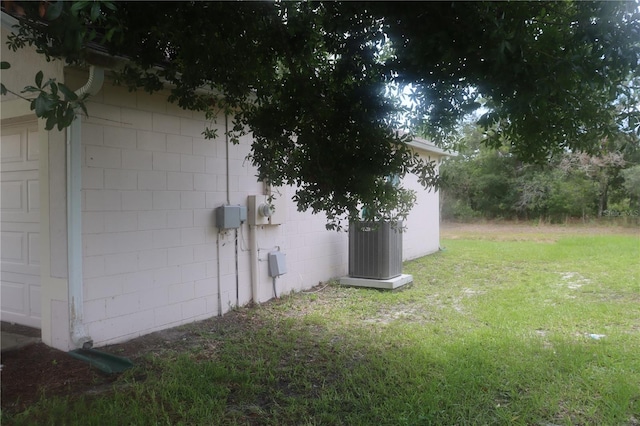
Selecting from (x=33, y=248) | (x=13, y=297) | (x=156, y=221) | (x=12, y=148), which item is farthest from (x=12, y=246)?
(x=156, y=221)

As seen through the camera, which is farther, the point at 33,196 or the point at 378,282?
the point at 378,282

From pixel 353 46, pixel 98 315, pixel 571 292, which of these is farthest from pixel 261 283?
pixel 571 292

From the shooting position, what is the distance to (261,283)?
684 cm

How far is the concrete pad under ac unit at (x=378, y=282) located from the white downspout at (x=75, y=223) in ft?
14.9

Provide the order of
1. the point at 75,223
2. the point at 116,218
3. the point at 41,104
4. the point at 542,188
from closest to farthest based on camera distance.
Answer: the point at 41,104 < the point at 75,223 < the point at 116,218 < the point at 542,188

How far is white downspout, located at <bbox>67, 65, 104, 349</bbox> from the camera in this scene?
439cm

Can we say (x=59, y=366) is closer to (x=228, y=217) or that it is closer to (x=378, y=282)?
(x=228, y=217)

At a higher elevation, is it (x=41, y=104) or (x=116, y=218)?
(x=41, y=104)

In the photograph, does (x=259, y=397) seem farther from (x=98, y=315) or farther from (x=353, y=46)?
(x=353, y=46)

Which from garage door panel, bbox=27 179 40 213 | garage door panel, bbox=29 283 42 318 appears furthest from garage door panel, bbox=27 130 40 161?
garage door panel, bbox=29 283 42 318

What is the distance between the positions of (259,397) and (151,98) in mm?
3426

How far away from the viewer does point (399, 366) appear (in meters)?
4.30

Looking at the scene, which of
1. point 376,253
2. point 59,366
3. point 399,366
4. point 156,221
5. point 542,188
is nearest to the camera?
point 59,366

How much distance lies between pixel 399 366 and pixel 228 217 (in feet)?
9.48
